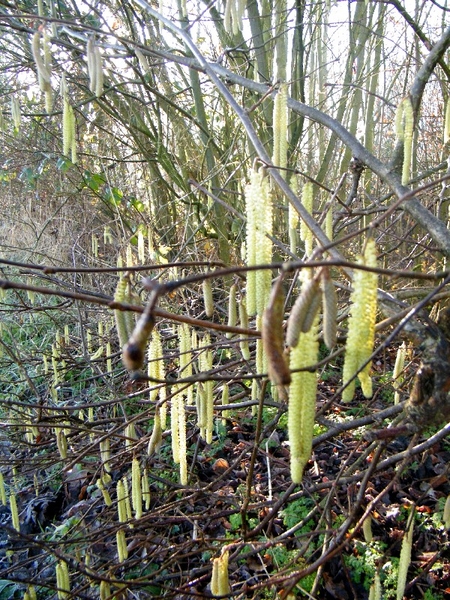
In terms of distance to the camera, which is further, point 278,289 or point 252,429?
point 252,429

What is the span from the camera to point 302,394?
0.84 m

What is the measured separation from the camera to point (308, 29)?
421 centimetres

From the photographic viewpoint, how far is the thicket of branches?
1.23m

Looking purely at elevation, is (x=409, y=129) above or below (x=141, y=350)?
above

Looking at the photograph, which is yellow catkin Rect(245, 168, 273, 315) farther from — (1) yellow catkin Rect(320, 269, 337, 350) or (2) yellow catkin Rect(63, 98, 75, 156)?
(2) yellow catkin Rect(63, 98, 75, 156)

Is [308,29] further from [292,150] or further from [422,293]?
[422,293]

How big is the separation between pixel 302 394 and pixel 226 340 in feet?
3.40

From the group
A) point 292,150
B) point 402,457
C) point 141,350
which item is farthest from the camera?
point 292,150

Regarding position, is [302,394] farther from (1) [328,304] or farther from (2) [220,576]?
(2) [220,576]

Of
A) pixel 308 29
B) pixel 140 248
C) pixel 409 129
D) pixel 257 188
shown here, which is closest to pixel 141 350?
pixel 257 188

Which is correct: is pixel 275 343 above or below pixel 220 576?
above

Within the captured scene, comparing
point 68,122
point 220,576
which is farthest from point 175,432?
point 68,122

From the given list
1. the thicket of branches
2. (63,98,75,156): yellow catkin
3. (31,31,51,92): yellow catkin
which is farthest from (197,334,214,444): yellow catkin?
(31,31,51,92): yellow catkin

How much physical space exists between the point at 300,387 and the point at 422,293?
1.04 m
